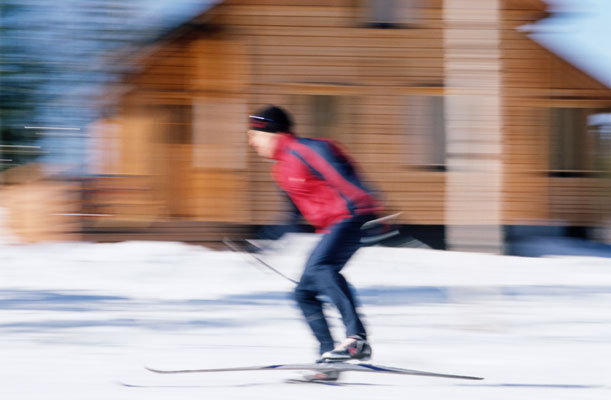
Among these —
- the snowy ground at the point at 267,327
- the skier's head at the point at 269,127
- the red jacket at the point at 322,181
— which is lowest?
the snowy ground at the point at 267,327

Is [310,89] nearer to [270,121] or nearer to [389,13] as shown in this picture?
[389,13]

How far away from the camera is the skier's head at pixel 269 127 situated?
5168 millimetres

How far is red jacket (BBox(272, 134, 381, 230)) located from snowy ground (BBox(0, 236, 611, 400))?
0.42m

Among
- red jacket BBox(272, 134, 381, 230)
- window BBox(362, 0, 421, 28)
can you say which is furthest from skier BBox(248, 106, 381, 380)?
window BBox(362, 0, 421, 28)

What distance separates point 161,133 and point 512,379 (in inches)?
474

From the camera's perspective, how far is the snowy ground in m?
5.20

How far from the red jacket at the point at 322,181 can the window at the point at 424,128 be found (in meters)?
10.8

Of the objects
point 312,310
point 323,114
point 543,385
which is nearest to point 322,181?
point 312,310

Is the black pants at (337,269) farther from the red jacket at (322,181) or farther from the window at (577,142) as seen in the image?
the window at (577,142)

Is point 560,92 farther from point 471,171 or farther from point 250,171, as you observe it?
point 471,171

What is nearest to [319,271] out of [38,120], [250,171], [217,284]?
[217,284]

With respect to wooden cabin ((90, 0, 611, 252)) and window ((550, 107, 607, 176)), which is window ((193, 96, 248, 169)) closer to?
wooden cabin ((90, 0, 611, 252))

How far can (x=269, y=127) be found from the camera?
5.18m

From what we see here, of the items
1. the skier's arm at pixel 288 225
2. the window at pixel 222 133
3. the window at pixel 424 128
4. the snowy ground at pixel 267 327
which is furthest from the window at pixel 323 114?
the skier's arm at pixel 288 225
